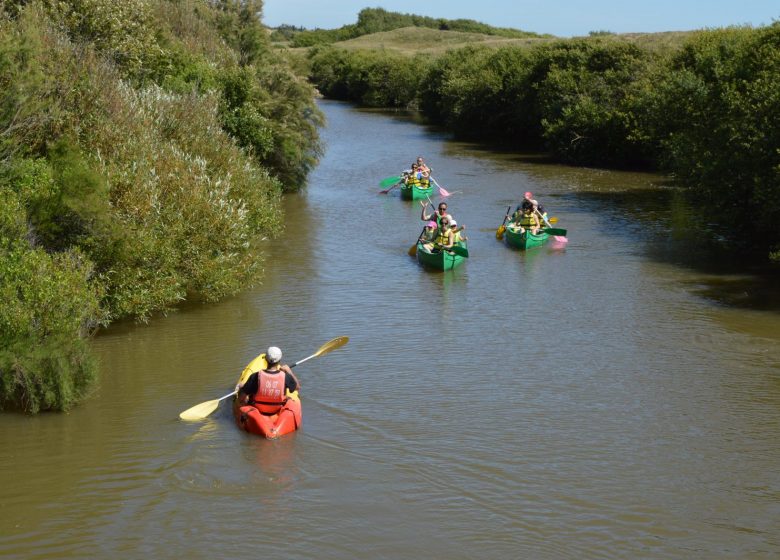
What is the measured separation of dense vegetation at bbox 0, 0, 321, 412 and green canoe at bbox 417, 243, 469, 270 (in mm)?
4141

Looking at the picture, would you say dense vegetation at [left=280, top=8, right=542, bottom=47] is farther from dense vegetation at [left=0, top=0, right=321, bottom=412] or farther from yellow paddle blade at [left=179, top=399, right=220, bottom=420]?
yellow paddle blade at [left=179, top=399, right=220, bottom=420]

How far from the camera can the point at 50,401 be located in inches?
557

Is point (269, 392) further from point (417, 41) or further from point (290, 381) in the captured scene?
point (417, 41)

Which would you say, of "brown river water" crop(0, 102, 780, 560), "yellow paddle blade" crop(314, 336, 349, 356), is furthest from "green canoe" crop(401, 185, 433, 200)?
"yellow paddle blade" crop(314, 336, 349, 356)

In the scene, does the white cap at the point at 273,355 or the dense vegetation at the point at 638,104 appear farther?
the dense vegetation at the point at 638,104

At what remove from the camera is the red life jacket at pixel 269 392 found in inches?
535

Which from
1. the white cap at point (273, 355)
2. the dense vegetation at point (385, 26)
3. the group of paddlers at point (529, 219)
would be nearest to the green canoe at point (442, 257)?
the group of paddlers at point (529, 219)

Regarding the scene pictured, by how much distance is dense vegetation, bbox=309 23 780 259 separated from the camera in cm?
2541

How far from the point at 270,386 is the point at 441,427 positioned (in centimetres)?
267

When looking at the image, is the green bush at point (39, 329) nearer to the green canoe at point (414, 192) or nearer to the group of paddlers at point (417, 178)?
the green canoe at point (414, 192)

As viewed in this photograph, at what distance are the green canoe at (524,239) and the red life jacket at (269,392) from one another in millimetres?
14353

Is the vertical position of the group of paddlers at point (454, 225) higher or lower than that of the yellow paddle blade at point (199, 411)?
higher

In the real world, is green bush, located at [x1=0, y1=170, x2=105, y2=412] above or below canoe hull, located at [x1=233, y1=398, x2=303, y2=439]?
above

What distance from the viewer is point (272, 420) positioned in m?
13.7
